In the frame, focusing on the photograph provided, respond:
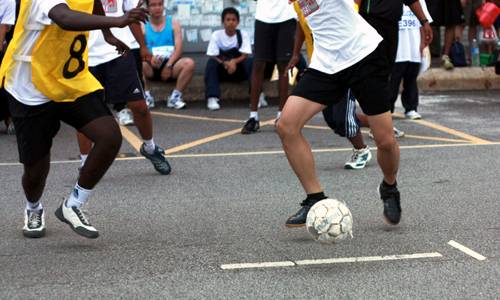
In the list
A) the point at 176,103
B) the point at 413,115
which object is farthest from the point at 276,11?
the point at 176,103

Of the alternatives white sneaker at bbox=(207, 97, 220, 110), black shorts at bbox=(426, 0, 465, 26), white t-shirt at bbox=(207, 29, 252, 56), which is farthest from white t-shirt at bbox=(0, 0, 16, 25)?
black shorts at bbox=(426, 0, 465, 26)

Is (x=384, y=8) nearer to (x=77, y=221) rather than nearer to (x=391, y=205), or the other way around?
(x=391, y=205)

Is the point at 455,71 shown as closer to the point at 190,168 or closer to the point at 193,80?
the point at 193,80

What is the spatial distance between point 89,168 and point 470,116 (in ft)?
21.6

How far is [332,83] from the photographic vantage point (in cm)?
444

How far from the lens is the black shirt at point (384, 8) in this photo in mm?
7023

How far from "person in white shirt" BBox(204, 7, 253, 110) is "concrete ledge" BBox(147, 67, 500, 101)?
0.45 meters

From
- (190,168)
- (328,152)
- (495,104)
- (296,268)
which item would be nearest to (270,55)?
(328,152)

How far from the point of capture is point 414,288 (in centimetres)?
357

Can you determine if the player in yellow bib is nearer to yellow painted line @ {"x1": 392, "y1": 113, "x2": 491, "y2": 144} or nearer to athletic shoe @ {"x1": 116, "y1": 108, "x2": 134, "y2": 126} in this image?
yellow painted line @ {"x1": 392, "y1": 113, "x2": 491, "y2": 144}

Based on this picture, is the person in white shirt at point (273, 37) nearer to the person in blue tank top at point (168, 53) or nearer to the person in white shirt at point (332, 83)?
the person in blue tank top at point (168, 53)

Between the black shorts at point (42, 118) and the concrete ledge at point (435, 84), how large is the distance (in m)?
7.39

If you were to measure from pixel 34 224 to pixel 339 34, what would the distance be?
Answer: 2.30m

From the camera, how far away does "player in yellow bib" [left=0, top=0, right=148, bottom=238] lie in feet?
13.9
